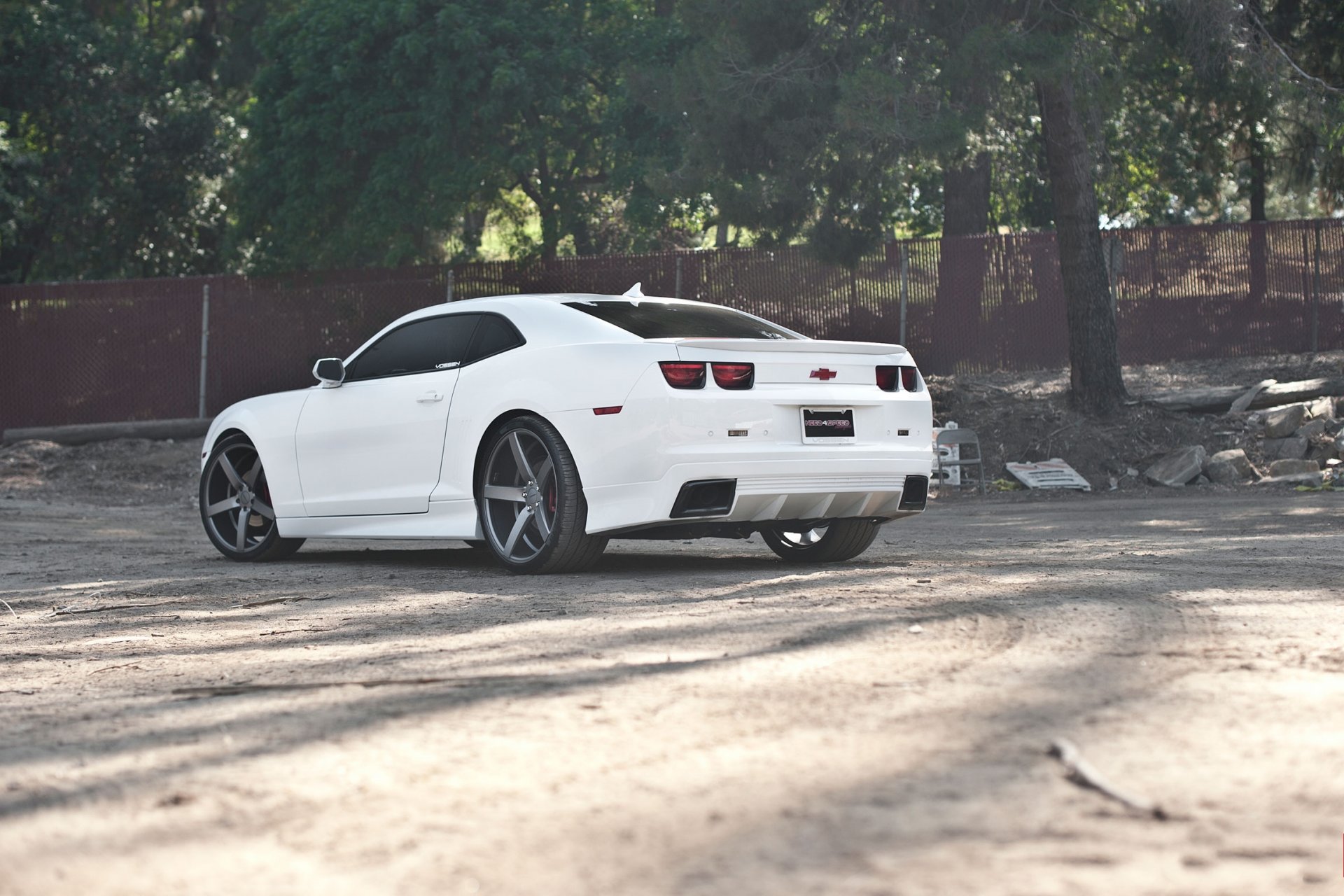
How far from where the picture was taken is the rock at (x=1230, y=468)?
1562 cm

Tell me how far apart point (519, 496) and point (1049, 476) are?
922 centimetres

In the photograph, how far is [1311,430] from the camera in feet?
54.4

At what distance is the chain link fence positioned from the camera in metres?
21.6

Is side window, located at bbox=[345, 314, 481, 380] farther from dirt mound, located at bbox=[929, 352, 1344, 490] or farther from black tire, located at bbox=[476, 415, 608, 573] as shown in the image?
dirt mound, located at bbox=[929, 352, 1344, 490]

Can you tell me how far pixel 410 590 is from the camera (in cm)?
736

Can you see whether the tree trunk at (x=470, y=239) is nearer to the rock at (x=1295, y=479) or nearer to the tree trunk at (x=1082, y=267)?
the tree trunk at (x=1082, y=267)

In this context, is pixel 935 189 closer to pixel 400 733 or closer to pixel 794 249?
pixel 794 249

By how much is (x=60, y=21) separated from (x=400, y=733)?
27.6 metres

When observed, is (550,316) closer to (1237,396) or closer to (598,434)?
(598,434)

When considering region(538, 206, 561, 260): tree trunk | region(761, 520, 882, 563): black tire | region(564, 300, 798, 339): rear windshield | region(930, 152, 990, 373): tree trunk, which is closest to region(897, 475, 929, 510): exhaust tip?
region(761, 520, 882, 563): black tire

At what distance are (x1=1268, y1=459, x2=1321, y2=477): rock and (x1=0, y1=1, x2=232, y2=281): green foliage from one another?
20.6 meters

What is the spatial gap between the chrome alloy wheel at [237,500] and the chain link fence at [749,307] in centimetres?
1222

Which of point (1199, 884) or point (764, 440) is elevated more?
point (764, 440)

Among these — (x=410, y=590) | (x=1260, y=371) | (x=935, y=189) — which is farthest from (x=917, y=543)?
(x=935, y=189)
